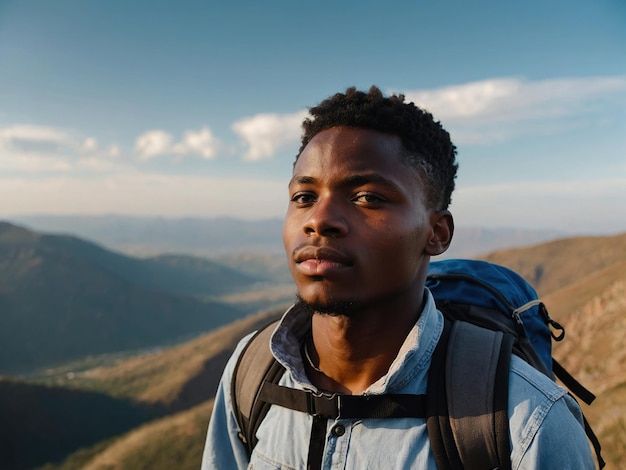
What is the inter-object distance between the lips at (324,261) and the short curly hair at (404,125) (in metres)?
0.83

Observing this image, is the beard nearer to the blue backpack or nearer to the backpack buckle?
the backpack buckle

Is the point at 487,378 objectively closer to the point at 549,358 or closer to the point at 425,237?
the point at 425,237

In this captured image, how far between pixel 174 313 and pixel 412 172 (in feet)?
581

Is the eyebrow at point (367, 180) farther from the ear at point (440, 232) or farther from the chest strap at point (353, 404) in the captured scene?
the chest strap at point (353, 404)

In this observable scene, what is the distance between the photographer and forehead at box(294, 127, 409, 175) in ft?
9.59

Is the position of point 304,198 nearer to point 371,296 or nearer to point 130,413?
point 371,296

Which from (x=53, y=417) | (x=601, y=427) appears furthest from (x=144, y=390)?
(x=601, y=427)

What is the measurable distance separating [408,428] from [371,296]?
0.78m

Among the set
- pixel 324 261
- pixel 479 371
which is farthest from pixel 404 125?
pixel 479 371

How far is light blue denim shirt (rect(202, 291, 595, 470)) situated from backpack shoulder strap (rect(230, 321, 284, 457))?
0.29 feet

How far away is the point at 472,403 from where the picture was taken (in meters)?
2.53

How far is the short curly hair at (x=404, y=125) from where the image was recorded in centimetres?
308

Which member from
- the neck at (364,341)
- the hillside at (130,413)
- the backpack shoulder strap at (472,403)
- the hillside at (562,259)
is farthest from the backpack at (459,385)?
the hillside at (562,259)

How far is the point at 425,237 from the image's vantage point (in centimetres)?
301
